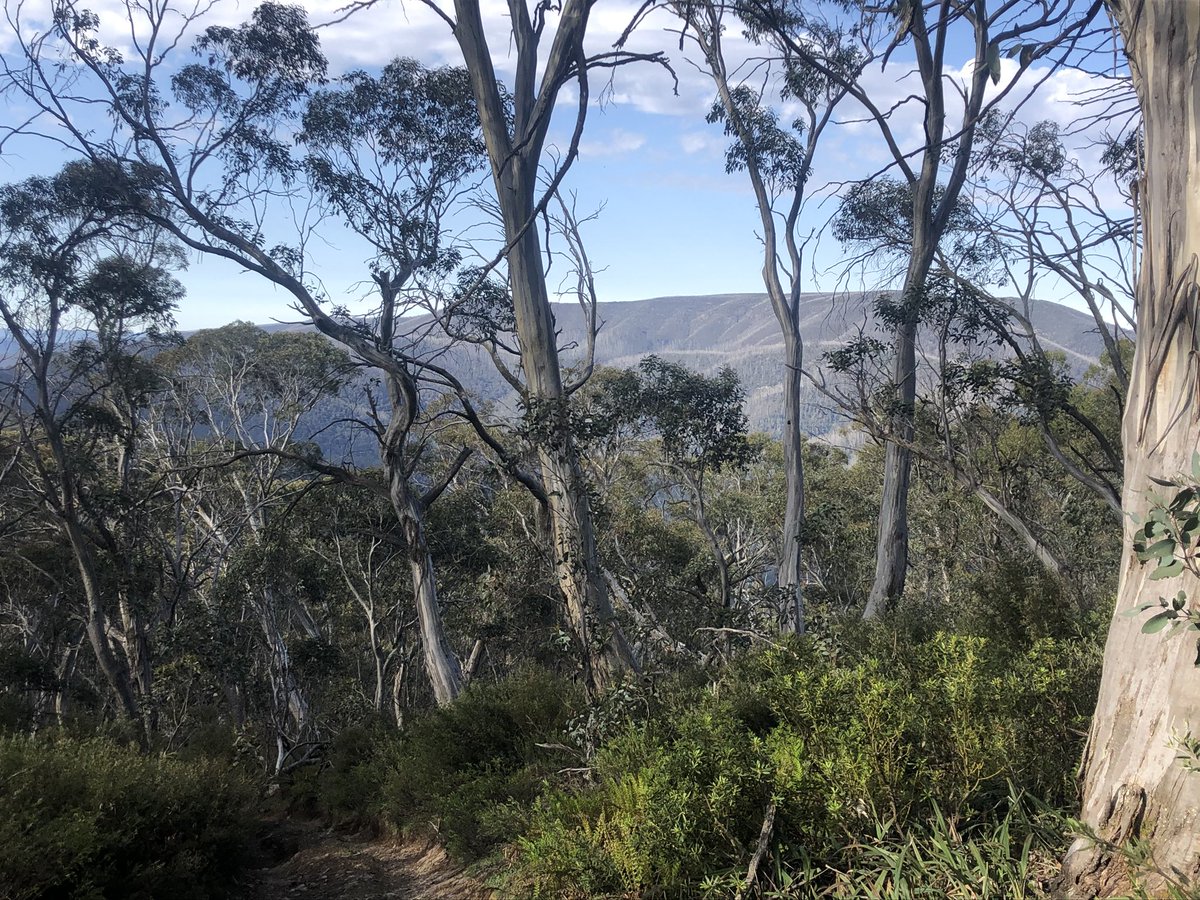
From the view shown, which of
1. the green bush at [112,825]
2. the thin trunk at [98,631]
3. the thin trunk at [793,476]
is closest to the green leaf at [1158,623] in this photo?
the green bush at [112,825]

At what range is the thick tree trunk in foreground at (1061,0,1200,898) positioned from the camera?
2.22 m

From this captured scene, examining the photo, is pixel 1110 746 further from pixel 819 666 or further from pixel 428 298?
pixel 428 298

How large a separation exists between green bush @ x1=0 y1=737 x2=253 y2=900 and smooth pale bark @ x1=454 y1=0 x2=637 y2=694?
2.65 metres

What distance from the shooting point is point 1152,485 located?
8.07ft

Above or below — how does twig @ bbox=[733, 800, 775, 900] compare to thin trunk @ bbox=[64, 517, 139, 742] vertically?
above

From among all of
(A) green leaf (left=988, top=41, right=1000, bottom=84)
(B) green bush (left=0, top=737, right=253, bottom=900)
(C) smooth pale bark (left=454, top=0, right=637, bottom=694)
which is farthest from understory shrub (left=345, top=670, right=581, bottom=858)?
(A) green leaf (left=988, top=41, right=1000, bottom=84)

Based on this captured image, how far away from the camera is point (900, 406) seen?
9.30 metres

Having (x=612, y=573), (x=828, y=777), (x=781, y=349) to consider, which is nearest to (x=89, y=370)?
(x=612, y=573)

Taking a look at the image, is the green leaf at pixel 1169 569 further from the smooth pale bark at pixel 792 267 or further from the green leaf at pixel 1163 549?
the smooth pale bark at pixel 792 267

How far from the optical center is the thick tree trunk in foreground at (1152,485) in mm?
2225

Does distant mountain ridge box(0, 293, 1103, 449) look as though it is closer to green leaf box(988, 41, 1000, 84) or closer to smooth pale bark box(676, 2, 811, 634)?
smooth pale bark box(676, 2, 811, 634)

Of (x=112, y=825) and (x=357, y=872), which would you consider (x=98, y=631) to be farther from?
(x=112, y=825)

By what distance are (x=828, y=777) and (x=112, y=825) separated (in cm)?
401

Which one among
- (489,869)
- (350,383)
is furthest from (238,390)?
(489,869)
